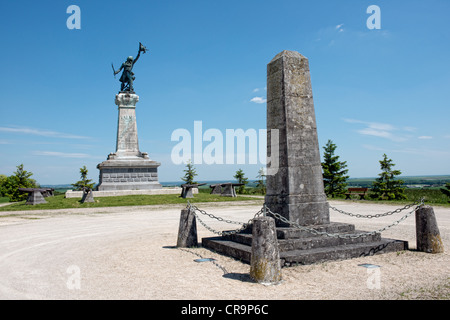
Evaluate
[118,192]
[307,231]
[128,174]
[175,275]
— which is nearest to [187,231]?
[175,275]

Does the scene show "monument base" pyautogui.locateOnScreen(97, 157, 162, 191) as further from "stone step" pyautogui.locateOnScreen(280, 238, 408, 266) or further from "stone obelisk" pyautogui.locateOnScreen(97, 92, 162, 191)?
"stone step" pyautogui.locateOnScreen(280, 238, 408, 266)

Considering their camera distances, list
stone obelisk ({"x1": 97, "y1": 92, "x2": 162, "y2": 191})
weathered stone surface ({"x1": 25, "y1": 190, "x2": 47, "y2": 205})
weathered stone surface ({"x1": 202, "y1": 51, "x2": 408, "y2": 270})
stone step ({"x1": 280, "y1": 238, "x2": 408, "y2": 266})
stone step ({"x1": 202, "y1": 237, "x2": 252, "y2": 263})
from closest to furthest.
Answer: stone step ({"x1": 280, "y1": 238, "x2": 408, "y2": 266}) → stone step ({"x1": 202, "y1": 237, "x2": 252, "y2": 263}) → weathered stone surface ({"x1": 202, "y1": 51, "x2": 408, "y2": 270}) → weathered stone surface ({"x1": 25, "y1": 190, "x2": 47, "y2": 205}) → stone obelisk ({"x1": 97, "y1": 92, "x2": 162, "y2": 191})

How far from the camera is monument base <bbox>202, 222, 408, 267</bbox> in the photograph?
5590 mm

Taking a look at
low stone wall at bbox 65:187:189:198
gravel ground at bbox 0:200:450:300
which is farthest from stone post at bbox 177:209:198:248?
low stone wall at bbox 65:187:189:198

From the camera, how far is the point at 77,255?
6375 mm

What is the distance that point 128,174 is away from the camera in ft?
84.5

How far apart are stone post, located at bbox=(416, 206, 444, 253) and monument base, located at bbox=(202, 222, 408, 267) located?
1.17 ft

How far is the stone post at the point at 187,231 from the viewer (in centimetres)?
714

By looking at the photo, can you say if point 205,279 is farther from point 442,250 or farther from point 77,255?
point 442,250

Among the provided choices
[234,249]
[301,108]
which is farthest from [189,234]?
[301,108]

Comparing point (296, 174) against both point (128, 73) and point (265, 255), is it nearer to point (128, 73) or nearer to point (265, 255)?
point (265, 255)

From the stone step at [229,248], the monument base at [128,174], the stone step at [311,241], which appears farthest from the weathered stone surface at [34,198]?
the stone step at [311,241]

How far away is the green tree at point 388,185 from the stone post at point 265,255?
25.5 meters
